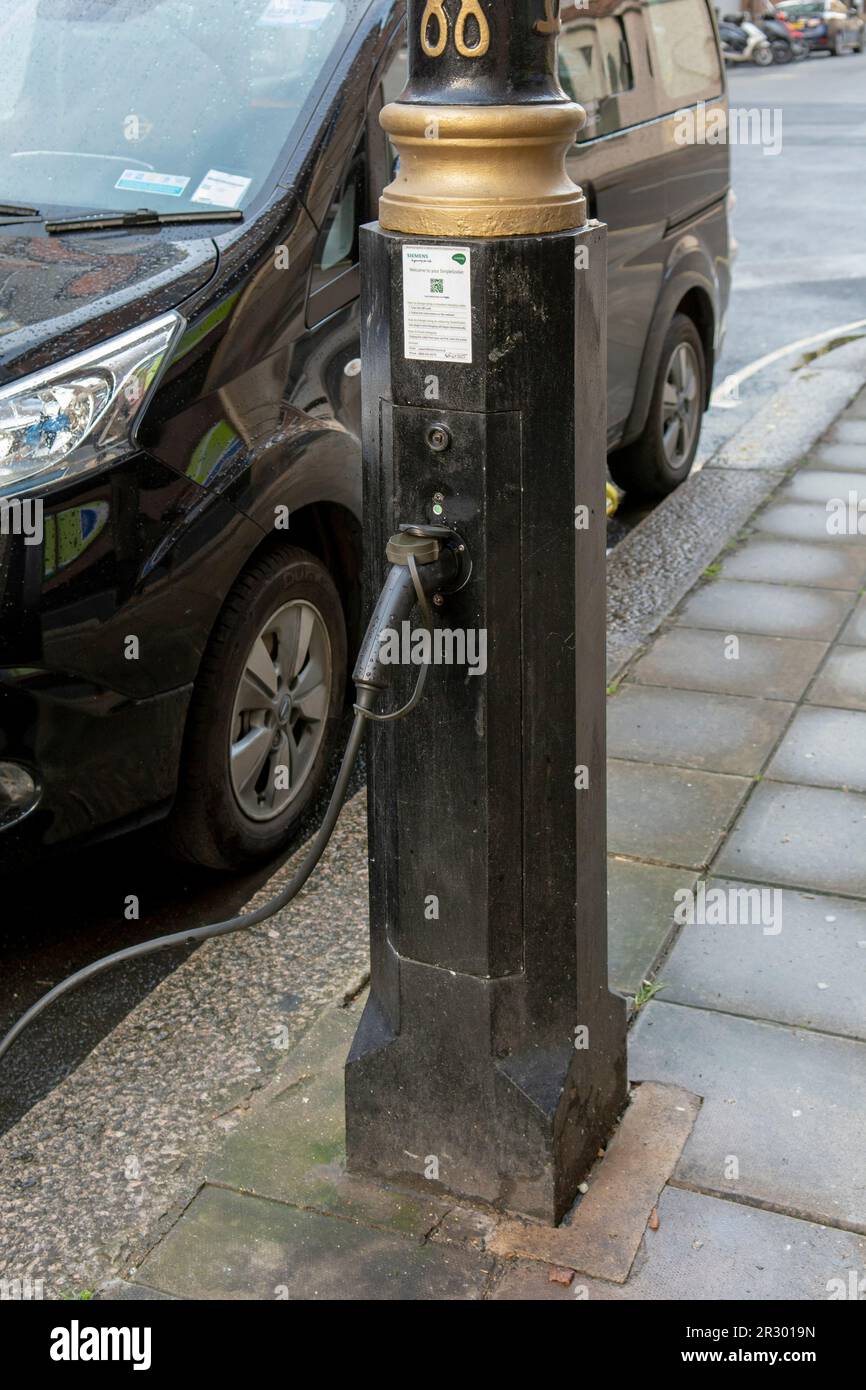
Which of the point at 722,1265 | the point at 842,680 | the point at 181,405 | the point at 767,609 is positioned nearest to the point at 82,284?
the point at 181,405

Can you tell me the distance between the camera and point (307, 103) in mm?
4031

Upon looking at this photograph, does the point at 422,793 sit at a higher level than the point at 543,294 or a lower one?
lower

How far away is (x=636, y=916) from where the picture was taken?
3.71 m

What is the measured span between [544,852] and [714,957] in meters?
1.06

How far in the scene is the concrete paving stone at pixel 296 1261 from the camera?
2625mm

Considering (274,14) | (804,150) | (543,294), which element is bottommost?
(804,150)

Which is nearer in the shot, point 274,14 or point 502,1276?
point 502,1276

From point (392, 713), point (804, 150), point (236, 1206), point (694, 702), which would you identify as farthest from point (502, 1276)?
point (804, 150)

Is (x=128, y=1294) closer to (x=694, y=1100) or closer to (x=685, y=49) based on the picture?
(x=694, y=1100)

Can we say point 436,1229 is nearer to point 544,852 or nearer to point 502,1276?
point 502,1276

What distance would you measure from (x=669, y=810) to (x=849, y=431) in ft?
13.2

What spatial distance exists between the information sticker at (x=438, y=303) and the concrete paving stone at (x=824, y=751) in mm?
2352

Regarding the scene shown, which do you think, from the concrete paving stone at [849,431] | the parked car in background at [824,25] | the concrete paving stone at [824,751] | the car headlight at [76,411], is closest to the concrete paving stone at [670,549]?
the concrete paving stone at [849,431]

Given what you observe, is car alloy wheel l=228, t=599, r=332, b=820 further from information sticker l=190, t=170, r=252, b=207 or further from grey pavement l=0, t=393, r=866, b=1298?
information sticker l=190, t=170, r=252, b=207
